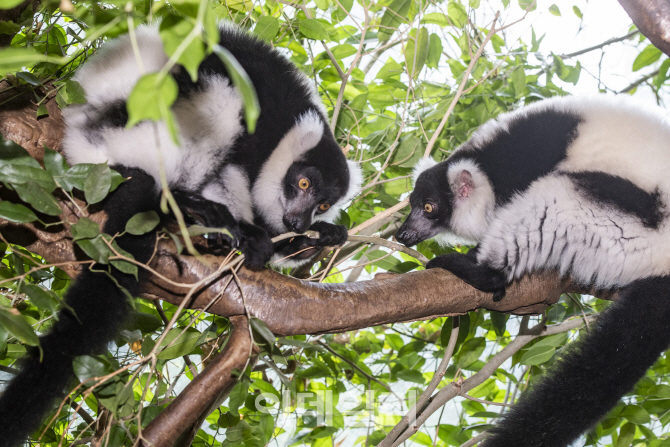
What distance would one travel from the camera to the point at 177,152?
2090mm

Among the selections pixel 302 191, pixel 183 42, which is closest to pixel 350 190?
pixel 302 191

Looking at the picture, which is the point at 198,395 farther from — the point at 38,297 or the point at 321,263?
the point at 321,263

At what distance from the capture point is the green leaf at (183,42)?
685 millimetres

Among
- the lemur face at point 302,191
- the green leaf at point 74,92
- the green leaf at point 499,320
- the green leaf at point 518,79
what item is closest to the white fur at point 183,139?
the green leaf at point 74,92

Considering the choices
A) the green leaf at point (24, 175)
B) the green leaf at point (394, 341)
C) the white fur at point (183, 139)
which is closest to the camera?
the green leaf at point (24, 175)

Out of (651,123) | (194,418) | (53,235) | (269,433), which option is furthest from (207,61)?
(651,123)

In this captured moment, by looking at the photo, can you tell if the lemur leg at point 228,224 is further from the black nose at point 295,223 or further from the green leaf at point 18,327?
the green leaf at point 18,327

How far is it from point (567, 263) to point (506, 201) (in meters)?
0.47

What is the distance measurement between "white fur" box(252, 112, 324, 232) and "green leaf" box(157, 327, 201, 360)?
2.71 ft

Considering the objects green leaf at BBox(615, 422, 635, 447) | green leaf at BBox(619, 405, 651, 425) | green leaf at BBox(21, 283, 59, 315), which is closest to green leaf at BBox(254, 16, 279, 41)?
green leaf at BBox(21, 283, 59, 315)

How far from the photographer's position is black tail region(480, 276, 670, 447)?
208 centimetres

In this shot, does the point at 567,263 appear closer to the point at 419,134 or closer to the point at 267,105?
the point at 419,134

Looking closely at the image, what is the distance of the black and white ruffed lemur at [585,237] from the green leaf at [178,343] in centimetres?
119

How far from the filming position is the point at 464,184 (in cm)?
300
